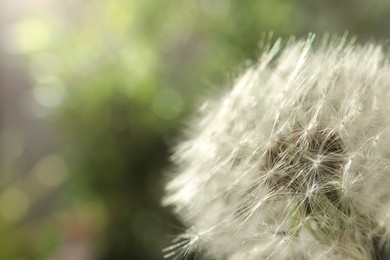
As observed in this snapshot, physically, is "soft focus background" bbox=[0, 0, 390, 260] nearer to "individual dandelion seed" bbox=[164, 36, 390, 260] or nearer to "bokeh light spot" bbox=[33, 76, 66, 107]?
"bokeh light spot" bbox=[33, 76, 66, 107]

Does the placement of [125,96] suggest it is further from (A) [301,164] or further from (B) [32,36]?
(A) [301,164]

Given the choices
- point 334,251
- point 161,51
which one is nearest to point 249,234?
point 334,251

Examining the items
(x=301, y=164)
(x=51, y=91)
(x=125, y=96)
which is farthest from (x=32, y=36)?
(x=301, y=164)

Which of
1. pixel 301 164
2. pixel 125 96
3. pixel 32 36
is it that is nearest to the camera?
pixel 301 164

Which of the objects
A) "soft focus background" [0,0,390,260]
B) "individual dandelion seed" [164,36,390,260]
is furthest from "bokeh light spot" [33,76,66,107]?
"individual dandelion seed" [164,36,390,260]

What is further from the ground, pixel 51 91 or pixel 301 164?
pixel 51 91

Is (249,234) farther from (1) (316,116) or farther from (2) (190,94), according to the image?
(2) (190,94)
